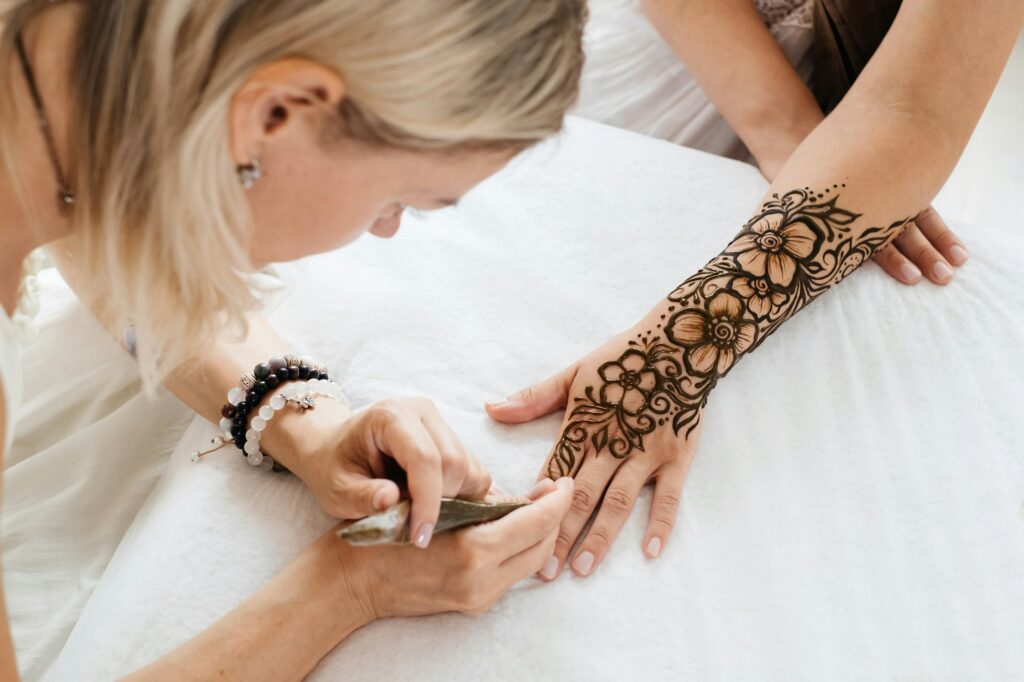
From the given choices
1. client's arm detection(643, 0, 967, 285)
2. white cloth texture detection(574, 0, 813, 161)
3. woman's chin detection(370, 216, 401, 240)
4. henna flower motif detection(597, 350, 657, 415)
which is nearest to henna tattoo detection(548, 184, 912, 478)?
henna flower motif detection(597, 350, 657, 415)

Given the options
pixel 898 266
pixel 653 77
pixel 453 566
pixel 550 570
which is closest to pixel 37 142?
pixel 453 566

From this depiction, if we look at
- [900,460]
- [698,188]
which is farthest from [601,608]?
[698,188]

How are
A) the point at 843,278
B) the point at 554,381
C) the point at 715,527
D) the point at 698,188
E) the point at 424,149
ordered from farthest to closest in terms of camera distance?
the point at 698,188, the point at 843,278, the point at 554,381, the point at 715,527, the point at 424,149

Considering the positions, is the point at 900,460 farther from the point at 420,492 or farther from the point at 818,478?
the point at 420,492

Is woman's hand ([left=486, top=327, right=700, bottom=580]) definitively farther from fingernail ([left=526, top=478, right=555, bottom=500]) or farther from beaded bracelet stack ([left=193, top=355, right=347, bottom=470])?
beaded bracelet stack ([left=193, top=355, right=347, bottom=470])

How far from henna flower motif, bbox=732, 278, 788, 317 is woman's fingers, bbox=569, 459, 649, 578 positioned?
26 cm

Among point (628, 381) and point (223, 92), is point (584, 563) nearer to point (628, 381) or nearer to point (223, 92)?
point (628, 381)

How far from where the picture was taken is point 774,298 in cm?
117

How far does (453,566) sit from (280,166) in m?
0.39

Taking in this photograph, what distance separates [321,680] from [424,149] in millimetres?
510

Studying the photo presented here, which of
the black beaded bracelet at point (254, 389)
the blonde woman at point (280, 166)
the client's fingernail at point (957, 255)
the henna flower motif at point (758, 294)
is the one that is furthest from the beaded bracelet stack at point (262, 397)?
the client's fingernail at point (957, 255)

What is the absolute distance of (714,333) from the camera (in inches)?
45.1

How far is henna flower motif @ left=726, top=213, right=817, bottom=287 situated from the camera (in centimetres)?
118

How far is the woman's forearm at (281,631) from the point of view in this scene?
84cm
